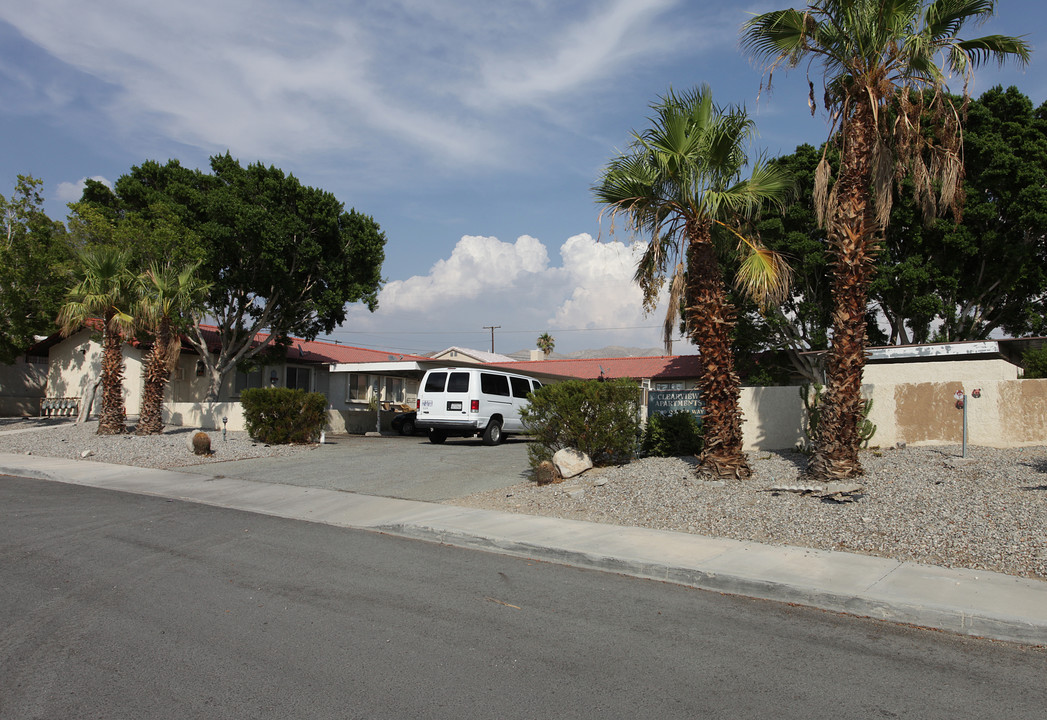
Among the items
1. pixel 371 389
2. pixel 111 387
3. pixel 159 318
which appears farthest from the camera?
pixel 371 389

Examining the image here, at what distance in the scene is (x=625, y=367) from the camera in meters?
39.8

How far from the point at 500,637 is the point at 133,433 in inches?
734

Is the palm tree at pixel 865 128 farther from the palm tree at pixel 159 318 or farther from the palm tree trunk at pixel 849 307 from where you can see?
the palm tree at pixel 159 318

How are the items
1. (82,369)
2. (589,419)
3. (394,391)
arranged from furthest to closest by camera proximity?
(394,391), (82,369), (589,419)

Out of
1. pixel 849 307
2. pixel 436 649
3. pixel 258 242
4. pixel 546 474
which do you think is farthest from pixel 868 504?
pixel 258 242

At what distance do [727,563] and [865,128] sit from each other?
6.63m

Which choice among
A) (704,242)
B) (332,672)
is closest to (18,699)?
(332,672)

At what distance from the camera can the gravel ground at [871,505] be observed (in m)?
7.46

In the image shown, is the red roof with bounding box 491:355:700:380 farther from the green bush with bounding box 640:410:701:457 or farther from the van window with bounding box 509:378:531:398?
the green bush with bounding box 640:410:701:457

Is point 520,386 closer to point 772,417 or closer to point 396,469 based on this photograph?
point 396,469

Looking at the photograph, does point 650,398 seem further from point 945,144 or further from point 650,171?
point 945,144

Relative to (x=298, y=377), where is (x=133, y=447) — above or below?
below

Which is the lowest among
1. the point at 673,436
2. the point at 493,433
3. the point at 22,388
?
the point at 493,433

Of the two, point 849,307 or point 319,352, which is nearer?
point 849,307
